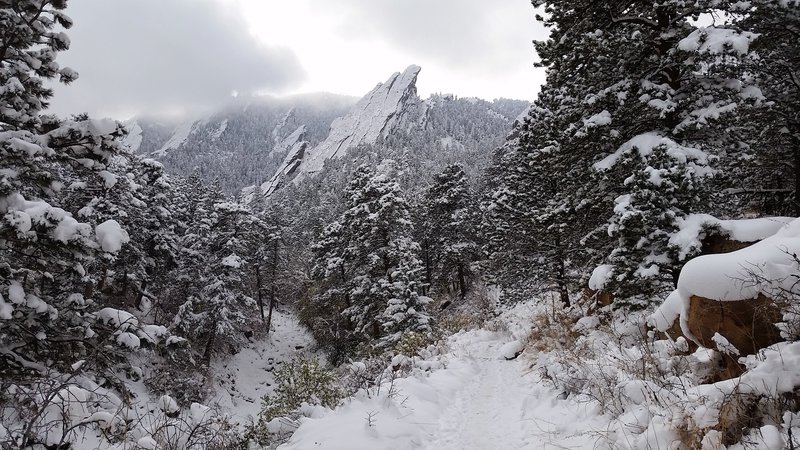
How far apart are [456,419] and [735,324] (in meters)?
4.34

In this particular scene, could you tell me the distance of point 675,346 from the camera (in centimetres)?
476

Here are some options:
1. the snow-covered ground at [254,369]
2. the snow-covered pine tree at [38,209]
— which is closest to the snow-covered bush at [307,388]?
the snow-covered pine tree at [38,209]

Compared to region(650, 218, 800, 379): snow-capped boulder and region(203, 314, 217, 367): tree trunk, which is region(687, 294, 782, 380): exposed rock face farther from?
region(203, 314, 217, 367): tree trunk

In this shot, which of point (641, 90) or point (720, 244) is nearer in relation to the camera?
point (720, 244)

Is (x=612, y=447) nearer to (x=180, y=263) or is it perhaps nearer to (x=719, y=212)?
(x=719, y=212)

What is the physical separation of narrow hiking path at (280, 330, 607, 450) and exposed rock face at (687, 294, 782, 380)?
1.36 meters

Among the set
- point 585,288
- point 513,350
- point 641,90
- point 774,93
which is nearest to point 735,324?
point 641,90

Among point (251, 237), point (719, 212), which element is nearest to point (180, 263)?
point (251, 237)

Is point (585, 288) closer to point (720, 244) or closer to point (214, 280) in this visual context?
point (720, 244)

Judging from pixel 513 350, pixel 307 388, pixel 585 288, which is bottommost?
pixel 513 350

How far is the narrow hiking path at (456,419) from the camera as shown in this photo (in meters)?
5.19

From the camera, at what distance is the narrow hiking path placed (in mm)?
5191

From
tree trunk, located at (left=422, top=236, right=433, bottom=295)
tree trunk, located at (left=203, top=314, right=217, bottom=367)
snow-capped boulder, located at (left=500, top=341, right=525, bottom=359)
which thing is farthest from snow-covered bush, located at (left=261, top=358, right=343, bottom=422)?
tree trunk, located at (left=422, top=236, right=433, bottom=295)

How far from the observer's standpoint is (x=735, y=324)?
12.5 ft
